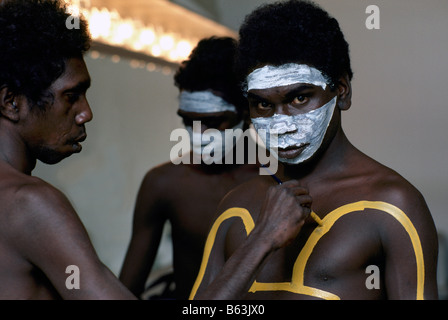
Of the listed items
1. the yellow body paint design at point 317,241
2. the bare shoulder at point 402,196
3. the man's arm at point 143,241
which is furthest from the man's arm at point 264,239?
the man's arm at point 143,241

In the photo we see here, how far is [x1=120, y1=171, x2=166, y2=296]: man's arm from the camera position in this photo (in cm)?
289

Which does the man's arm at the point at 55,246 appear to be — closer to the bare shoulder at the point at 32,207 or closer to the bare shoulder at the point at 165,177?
the bare shoulder at the point at 32,207

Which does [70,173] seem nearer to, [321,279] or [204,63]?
[204,63]

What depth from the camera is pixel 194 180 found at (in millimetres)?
2959

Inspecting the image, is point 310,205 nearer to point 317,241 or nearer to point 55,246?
point 317,241

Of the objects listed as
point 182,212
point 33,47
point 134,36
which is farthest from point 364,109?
point 33,47

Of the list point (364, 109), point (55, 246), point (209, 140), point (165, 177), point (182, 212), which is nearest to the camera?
point (55, 246)

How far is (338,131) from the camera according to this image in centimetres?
197

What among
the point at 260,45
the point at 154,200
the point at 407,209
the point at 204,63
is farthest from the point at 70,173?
the point at 407,209

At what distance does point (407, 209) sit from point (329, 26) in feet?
2.09

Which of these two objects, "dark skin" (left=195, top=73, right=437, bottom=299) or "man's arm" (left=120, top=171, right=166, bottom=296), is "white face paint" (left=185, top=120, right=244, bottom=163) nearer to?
"man's arm" (left=120, top=171, right=166, bottom=296)

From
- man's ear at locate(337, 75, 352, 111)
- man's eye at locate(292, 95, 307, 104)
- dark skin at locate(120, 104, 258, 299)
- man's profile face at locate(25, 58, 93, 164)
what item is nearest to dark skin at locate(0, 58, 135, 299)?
man's profile face at locate(25, 58, 93, 164)

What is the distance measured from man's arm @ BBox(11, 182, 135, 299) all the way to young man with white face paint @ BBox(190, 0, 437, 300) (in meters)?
Answer: 0.31

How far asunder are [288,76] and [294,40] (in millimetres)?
117
